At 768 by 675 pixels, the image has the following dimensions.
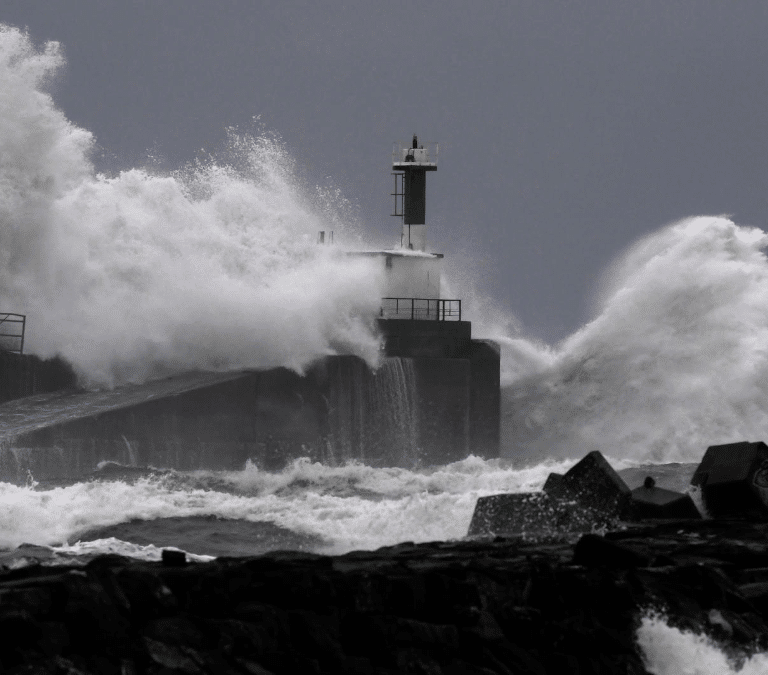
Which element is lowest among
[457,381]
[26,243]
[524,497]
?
[524,497]

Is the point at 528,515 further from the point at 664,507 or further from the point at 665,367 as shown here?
the point at 665,367

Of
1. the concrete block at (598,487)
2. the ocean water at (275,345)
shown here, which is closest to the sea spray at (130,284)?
the ocean water at (275,345)

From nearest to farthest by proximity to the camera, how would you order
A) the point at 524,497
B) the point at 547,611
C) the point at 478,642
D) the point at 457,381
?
the point at 478,642 → the point at 547,611 → the point at 524,497 → the point at 457,381

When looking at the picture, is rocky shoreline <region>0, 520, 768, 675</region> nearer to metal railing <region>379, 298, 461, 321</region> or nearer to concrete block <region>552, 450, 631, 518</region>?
concrete block <region>552, 450, 631, 518</region>

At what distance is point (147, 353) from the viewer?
2347 centimetres

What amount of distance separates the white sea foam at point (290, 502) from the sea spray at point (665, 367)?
7037mm

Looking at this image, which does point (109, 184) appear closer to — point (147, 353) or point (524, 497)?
point (147, 353)

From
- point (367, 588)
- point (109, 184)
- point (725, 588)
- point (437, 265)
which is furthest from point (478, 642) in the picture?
point (437, 265)

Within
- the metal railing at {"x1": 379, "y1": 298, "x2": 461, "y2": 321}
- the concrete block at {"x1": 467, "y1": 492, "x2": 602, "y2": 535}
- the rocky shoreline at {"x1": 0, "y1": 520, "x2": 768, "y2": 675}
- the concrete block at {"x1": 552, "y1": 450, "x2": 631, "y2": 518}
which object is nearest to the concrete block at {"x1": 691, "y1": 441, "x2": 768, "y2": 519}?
the concrete block at {"x1": 552, "y1": 450, "x2": 631, "y2": 518}

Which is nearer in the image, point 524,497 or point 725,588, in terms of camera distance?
point 725,588

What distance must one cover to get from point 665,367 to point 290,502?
13.0 metres

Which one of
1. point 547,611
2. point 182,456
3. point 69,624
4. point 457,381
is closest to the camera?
A: point 69,624

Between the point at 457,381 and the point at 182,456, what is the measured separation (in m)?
5.74

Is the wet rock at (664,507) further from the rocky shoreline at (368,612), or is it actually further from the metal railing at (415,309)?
the metal railing at (415,309)
